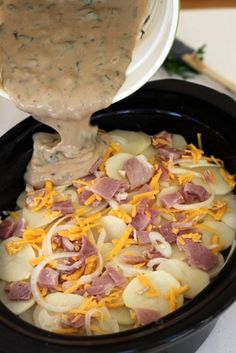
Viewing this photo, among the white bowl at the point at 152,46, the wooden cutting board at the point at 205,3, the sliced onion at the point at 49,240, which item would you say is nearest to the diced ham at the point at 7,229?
the sliced onion at the point at 49,240

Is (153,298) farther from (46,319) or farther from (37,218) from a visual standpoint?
(37,218)

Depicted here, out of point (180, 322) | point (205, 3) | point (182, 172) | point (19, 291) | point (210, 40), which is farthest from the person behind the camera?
point (205, 3)

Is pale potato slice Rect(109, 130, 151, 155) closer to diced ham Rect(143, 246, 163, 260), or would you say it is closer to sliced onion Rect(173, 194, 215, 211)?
sliced onion Rect(173, 194, 215, 211)

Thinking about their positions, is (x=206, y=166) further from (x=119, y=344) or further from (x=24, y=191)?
(x=119, y=344)

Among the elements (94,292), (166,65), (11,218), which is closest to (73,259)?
(94,292)

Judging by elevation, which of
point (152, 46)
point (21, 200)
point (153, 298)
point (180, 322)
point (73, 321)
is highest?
point (152, 46)

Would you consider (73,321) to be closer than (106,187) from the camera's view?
Yes

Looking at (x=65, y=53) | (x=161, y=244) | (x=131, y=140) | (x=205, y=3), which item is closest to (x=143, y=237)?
→ (x=161, y=244)
